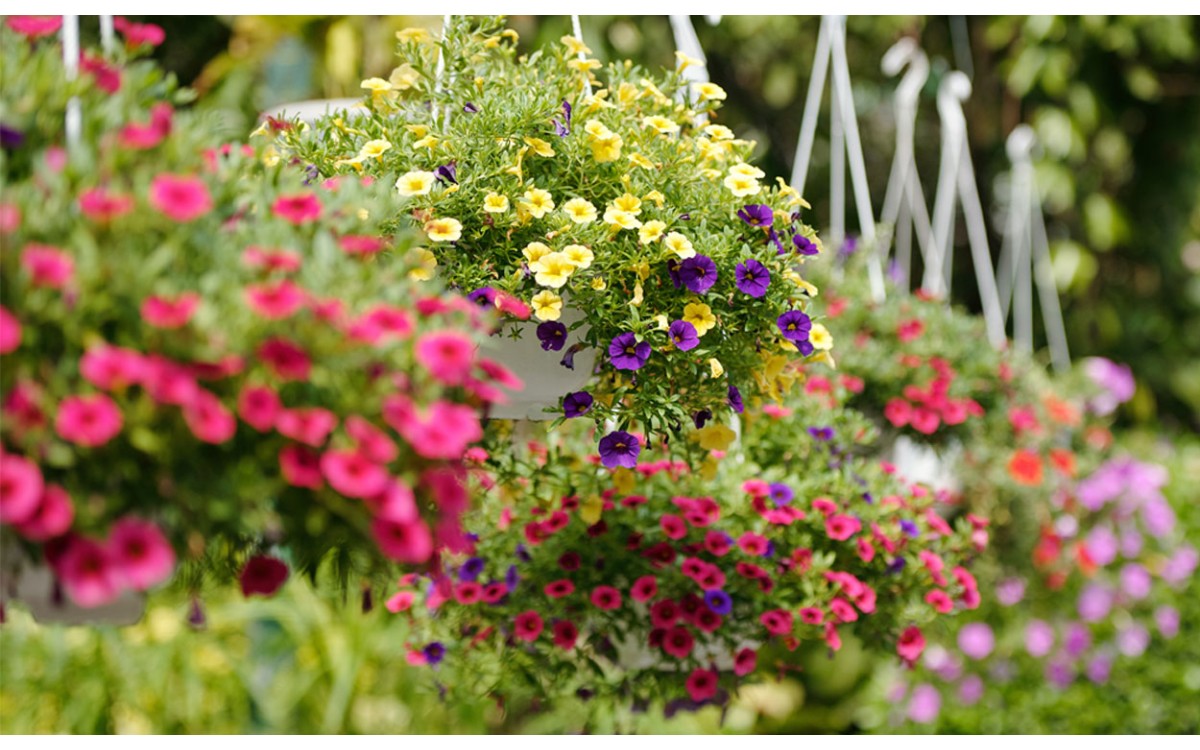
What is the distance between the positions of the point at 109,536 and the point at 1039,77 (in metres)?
4.46

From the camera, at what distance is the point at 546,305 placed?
110 centimetres

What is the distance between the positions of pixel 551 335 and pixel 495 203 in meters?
0.15

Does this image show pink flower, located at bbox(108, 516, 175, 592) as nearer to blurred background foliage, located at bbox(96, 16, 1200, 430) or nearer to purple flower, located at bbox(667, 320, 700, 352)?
purple flower, located at bbox(667, 320, 700, 352)

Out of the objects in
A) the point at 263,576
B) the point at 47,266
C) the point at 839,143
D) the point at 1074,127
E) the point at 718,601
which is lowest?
the point at 718,601

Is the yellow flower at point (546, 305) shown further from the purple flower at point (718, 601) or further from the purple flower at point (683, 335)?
the purple flower at point (718, 601)

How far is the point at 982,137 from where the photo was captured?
15.7ft

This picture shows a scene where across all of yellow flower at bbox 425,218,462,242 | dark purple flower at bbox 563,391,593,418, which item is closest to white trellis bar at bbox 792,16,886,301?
dark purple flower at bbox 563,391,593,418

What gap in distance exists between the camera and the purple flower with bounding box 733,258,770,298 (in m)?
1.14

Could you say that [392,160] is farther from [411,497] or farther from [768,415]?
[768,415]

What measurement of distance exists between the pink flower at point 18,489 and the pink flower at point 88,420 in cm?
3

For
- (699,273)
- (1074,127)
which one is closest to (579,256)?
(699,273)

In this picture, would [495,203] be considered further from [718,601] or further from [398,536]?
[718,601]

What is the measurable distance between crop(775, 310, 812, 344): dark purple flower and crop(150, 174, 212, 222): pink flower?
2.14ft

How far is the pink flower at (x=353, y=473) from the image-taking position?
66cm
